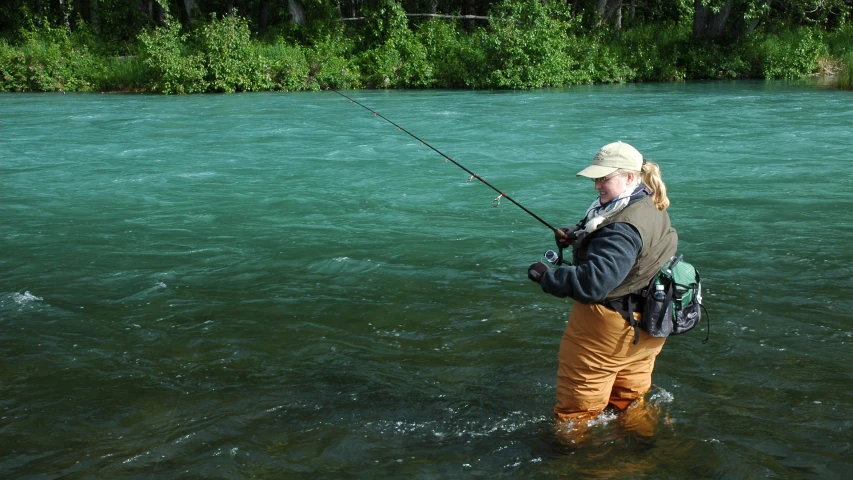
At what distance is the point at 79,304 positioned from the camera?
6.82m

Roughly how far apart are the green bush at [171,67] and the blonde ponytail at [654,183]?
971 inches

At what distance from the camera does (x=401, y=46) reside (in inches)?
1216

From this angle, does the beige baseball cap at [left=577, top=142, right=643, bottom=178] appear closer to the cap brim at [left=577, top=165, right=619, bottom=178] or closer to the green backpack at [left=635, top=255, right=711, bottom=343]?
the cap brim at [left=577, top=165, right=619, bottom=178]

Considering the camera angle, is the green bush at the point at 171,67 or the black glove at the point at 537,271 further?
the green bush at the point at 171,67

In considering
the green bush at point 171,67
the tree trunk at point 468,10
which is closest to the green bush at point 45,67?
the green bush at point 171,67

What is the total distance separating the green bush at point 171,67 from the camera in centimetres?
2691

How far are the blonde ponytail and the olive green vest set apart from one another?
3 cm

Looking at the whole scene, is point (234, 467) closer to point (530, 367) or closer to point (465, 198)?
point (530, 367)

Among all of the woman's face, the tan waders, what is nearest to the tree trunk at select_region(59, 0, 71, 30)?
the tan waders

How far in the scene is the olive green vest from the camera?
3.89m

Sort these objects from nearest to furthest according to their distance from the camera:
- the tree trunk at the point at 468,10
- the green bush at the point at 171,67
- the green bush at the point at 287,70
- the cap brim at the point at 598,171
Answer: the cap brim at the point at 598,171
the green bush at the point at 171,67
the green bush at the point at 287,70
the tree trunk at the point at 468,10

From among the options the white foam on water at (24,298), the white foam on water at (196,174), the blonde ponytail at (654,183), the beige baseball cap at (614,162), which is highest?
the beige baseball cap at (614,162)

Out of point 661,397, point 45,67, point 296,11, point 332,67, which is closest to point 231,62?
point 332,67

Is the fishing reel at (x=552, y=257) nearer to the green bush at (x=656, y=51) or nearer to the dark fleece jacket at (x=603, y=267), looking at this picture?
the dark fleece jacket at (x=603, y=267)
